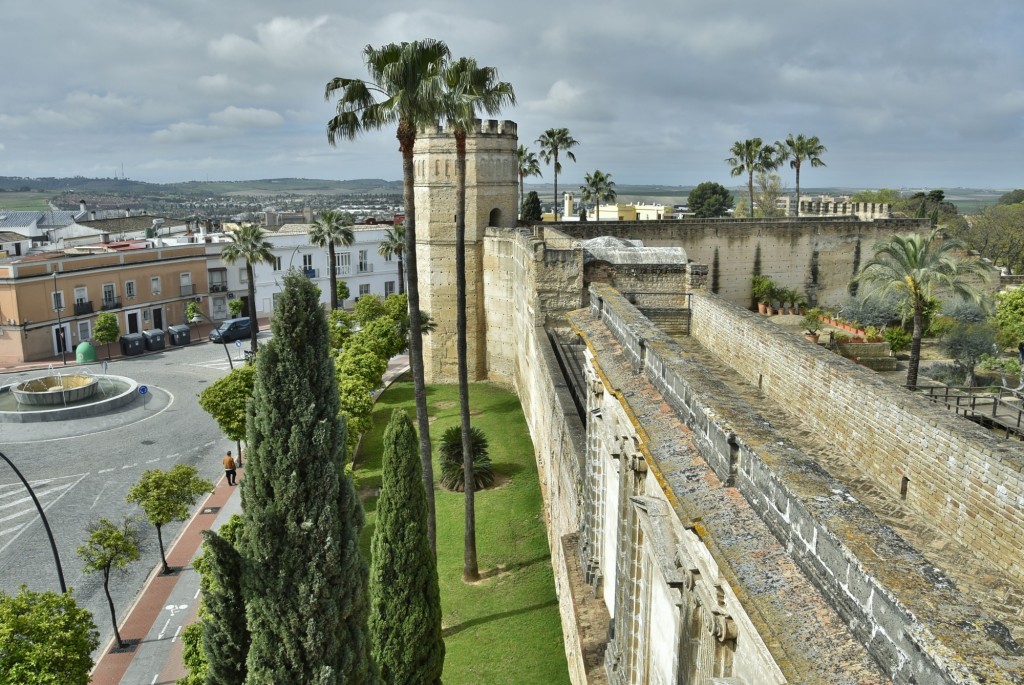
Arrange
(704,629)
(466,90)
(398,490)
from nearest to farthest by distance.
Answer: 1. (704,629)
2. (398,490)
3. (466,90)

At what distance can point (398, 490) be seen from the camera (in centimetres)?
1244

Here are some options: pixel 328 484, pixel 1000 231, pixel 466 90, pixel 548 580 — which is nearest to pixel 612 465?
pixel 328 484

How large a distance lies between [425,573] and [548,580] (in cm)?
457

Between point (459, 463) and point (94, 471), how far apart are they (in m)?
12.0

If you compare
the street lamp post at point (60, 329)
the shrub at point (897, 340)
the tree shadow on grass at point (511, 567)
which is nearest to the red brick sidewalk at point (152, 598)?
the tree shadow on grass at point (511, 567)

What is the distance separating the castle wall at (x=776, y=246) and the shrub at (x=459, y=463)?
17.2 meters

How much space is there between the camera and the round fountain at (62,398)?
30.4 metres

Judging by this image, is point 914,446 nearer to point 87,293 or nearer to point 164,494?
point 164,494

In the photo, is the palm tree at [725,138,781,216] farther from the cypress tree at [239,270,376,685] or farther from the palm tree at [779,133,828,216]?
the cypress tree at [239,270,376,685]

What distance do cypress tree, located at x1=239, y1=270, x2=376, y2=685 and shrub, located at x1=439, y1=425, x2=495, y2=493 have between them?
14.0 meters

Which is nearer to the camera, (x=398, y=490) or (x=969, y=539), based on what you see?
(x=969, y=539)

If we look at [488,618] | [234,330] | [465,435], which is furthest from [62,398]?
[488,618]

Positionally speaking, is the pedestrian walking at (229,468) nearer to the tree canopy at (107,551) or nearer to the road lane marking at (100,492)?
the road lane marking at (100,492)

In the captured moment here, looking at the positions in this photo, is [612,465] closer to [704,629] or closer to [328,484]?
[328,484]
